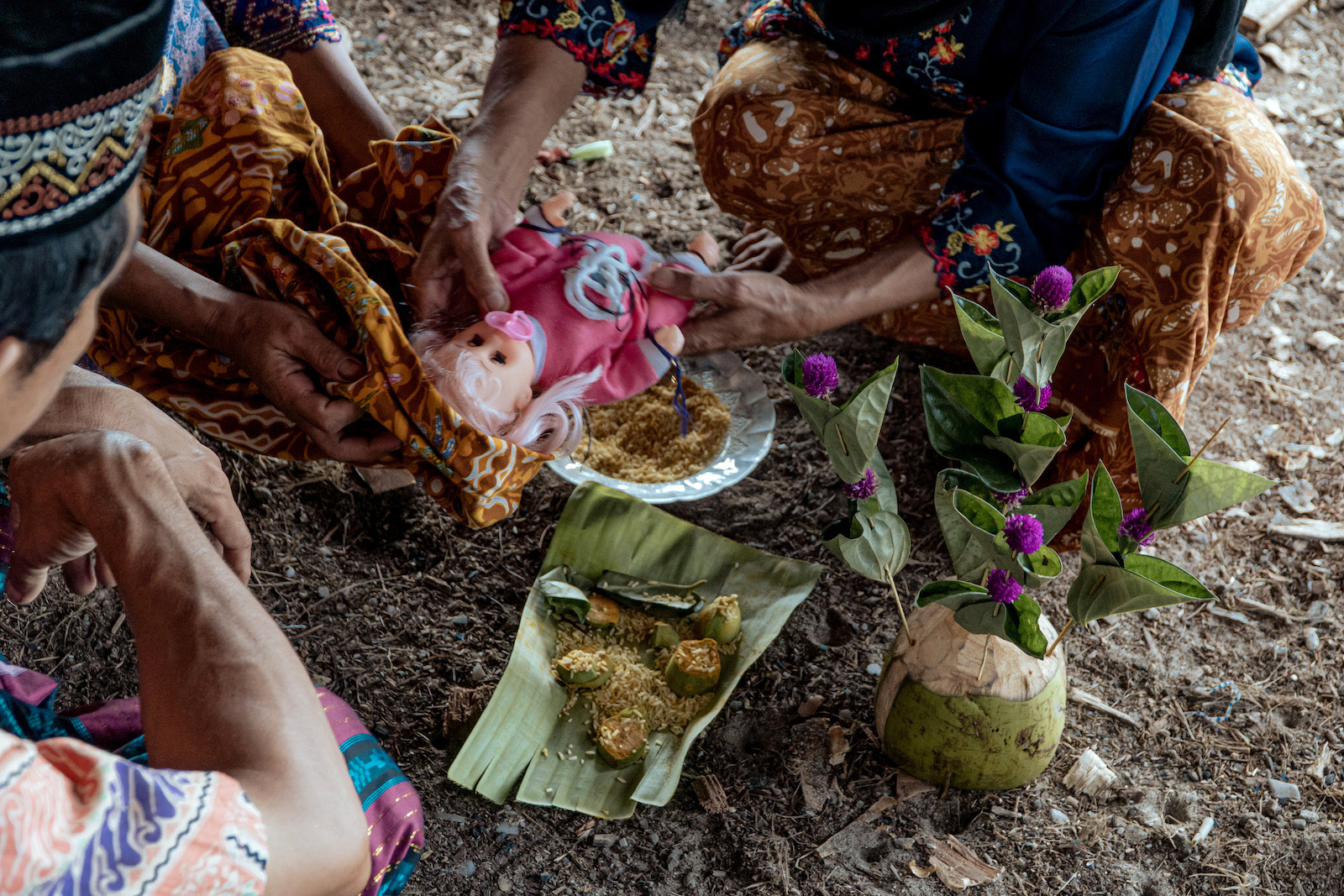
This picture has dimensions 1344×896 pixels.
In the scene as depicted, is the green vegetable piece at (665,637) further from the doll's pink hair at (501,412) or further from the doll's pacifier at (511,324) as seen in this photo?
the doll's pacifier at (511,324)

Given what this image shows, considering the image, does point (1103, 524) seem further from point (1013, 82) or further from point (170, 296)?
point (170, 296)

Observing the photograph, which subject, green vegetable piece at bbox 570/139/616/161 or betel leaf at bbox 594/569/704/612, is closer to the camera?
betel leaf at bbox 594/569/704/612

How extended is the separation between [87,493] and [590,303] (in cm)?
90

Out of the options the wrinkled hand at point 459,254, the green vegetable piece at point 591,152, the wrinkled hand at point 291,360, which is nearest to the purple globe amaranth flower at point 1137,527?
the wrinkled hand at point 459,254

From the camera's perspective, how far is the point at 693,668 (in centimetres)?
165

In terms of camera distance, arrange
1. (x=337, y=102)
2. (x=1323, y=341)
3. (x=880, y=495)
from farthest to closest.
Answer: (x=1323, y=341) < (x=337, y=102) < (x=880, y=495)

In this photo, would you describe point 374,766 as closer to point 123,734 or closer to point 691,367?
point 123,734

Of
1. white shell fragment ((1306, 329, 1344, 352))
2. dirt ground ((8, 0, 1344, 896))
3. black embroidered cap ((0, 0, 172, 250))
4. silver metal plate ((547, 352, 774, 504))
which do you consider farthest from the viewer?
white shell fragment ((1306, 329, 1344, 352))

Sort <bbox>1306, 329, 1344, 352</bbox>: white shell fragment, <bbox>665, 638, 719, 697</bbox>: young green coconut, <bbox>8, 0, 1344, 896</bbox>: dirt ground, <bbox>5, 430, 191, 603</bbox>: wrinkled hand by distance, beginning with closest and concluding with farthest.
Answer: <bbox>5, 430, 191, 603</bbox>: wrinkled hand < <bbox>8, 0, 1344, 896</bbox>: dirt ground < <bbox>665, 638, 719, 697</bbox>: young green coconut < <bbox>1306, 329, 1344, 352</bbox>: white shell fragment

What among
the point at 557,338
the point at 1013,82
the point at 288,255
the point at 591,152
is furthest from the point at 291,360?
the point at 591,152

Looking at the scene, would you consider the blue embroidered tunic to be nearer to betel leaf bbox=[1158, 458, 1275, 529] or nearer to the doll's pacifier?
the doll's pacifier

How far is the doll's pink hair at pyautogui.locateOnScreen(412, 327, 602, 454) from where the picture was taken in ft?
5.35

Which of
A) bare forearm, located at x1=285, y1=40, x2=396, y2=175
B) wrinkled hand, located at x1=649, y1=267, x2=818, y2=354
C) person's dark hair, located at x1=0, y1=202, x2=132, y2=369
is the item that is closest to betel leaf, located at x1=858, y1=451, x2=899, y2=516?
wrinkled hand, located at x1=649, y1=267, x2=818, y2=354

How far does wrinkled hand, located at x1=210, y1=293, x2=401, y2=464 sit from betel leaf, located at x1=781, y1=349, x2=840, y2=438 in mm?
728
